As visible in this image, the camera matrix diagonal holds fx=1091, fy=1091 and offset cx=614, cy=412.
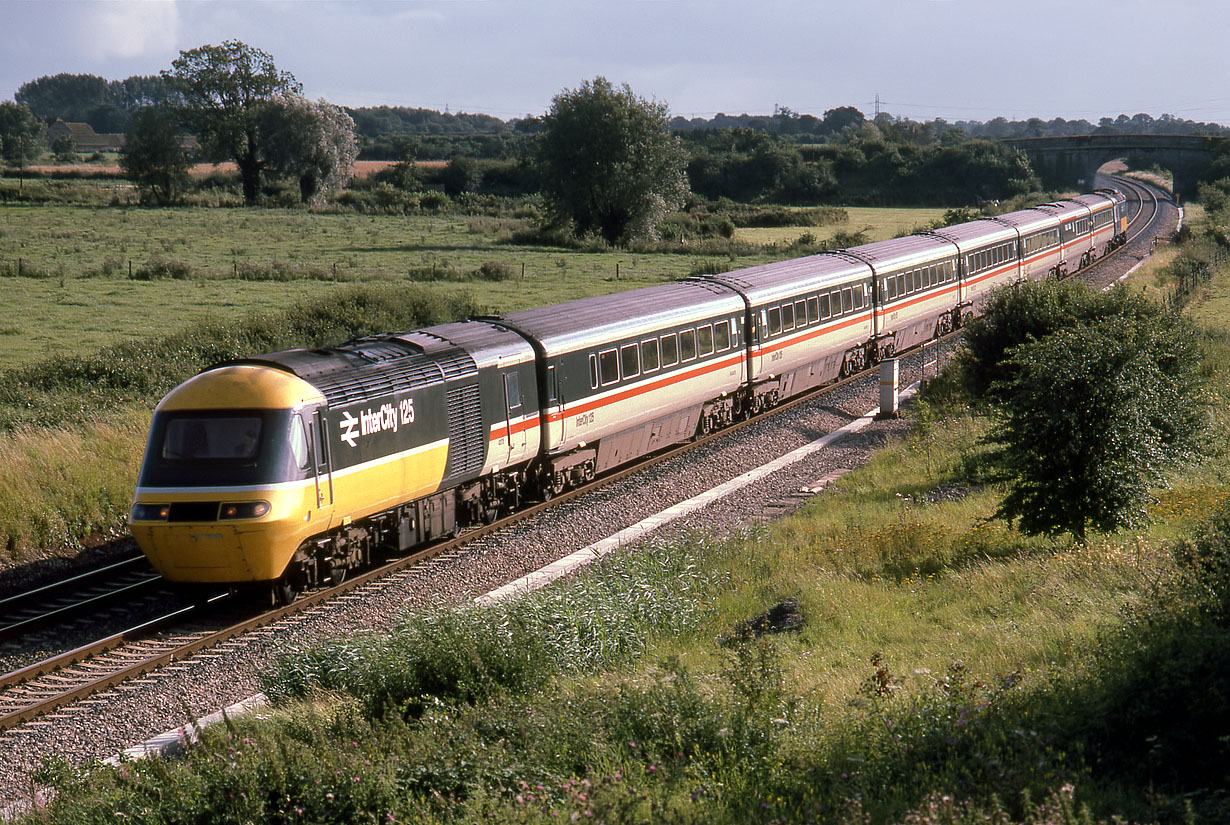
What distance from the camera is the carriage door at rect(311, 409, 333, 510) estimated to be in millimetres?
12844

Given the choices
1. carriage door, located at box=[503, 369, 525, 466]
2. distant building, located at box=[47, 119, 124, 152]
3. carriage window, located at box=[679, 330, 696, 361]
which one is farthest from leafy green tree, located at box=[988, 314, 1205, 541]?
distant building, located at box=[47, 119, 124, 152]

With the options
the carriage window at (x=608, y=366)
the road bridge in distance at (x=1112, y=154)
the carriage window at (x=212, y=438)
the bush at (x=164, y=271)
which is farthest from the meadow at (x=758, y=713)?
the road bridge in distance at (x=1112, y=154)

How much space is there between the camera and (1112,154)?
116 meters

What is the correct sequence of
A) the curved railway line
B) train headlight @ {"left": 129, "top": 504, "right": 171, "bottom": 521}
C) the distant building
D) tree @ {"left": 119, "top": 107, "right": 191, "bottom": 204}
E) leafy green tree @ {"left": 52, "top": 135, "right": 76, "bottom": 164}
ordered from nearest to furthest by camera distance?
the curved railway line, train headlight @ {"left": 129, "top": 504, "right": 171, "bottom": 521}, tree @ {"left": 119, "top": 107, "right": 191, "bottom": 204}, leafy green tree @ {"left": 52, "top": 135, "right": 76, "bottom": 164}, the distant building

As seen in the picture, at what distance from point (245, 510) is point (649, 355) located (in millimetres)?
9121

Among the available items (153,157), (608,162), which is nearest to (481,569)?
(608,162)

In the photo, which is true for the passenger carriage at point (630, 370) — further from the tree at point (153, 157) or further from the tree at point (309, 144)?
the tree at point (153, 157)

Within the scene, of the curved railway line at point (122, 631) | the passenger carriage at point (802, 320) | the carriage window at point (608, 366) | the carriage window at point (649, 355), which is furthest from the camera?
the passenger carriage at point (802, 320)

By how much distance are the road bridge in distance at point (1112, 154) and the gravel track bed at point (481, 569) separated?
100 m

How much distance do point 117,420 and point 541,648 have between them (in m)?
13.1

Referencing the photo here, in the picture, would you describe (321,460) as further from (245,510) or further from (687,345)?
(687,345)

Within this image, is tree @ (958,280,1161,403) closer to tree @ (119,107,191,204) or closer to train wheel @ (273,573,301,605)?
train wheel @ (273,573,301,605)

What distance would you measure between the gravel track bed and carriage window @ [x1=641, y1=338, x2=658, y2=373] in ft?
6.54

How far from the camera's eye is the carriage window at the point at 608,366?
18.5 meters
